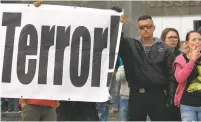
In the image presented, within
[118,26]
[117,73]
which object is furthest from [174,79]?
[117,73]

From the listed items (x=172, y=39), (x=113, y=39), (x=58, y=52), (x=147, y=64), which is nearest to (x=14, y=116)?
(x=172, y=39)

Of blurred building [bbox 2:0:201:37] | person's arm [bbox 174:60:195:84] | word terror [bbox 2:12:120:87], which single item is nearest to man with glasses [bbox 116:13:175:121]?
person's arm [bbox 174:60:195:84]

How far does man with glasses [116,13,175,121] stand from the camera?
5.22 m

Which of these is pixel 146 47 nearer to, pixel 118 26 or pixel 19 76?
pixel 118 26

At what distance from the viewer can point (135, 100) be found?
532 cm

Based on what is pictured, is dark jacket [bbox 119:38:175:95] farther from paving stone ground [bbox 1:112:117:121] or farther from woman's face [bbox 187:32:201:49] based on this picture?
paving stone ground [bbox 1:112:117:121]

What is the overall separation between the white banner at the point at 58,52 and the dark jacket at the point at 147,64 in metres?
0.16

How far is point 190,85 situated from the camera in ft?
17.3

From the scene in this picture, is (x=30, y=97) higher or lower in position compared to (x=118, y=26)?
lower

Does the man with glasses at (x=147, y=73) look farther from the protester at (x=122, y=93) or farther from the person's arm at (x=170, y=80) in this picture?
the protester at (x=122, y=93)

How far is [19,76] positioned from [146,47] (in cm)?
143

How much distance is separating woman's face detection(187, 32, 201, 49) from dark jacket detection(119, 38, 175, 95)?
0.24 metres

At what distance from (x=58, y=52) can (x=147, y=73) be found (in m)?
1.00

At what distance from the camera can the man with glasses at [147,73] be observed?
5.22 metres
